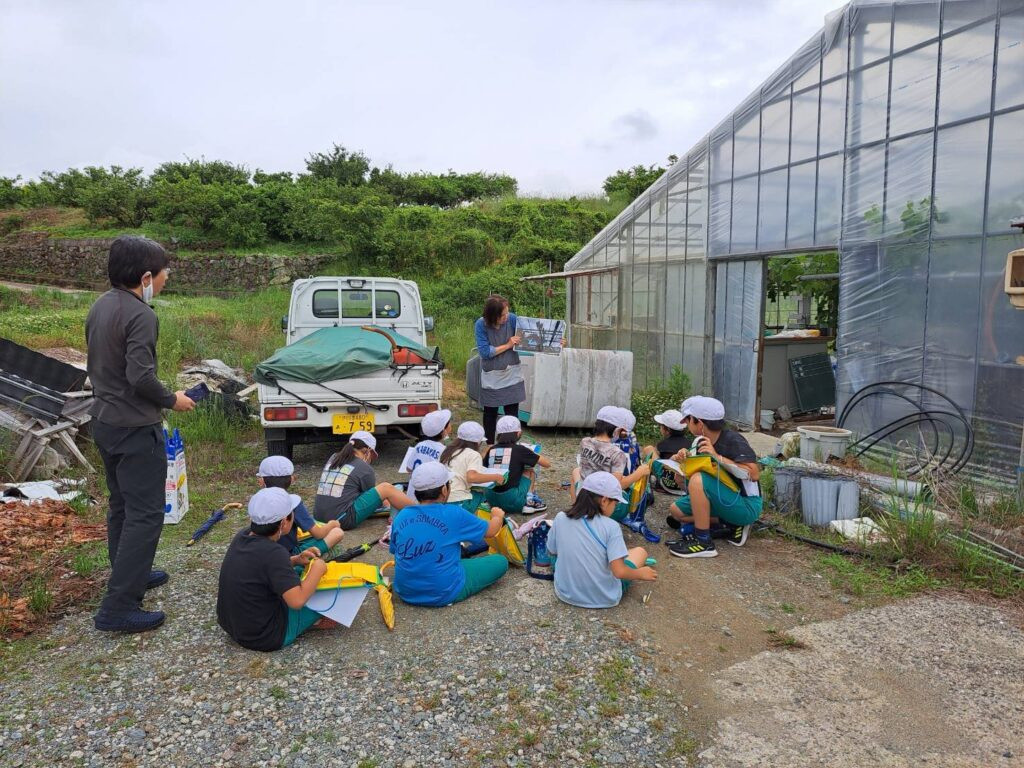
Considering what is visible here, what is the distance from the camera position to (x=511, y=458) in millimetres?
5328

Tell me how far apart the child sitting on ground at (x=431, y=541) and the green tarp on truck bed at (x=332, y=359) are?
9.56 ft

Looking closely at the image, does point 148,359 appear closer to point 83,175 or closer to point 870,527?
point 870,527

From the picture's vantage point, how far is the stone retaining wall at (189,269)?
67.8 ft

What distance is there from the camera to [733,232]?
923 centimetres

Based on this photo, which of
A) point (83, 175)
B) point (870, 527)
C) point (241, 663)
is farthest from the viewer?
point (83, 175)

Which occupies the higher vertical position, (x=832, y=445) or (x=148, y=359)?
(x=148, y=359)

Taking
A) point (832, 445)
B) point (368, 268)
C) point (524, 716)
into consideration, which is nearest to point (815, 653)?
point (524, 716)

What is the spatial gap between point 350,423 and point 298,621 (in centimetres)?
327

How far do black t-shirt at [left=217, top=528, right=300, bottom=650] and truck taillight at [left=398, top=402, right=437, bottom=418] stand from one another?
10.9 ft

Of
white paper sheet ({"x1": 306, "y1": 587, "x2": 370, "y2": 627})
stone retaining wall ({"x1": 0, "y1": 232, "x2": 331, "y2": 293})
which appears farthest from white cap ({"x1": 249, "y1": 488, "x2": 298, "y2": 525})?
stone retaining wall ({"x1": 0, "y1": 232, "x2": 331, "y2": 293})

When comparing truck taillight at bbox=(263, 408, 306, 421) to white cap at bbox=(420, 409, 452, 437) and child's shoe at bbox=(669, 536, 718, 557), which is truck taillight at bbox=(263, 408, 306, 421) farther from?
child's shoe at bbox=(669, 536, 718, 557)

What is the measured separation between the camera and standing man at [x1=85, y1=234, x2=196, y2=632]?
355 centimetres

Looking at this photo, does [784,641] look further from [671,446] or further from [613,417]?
[671,446]

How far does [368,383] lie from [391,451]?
1606 millimetres
